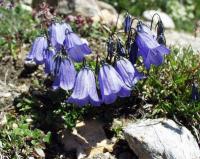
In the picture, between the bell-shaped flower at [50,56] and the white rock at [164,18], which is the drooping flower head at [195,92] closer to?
the bell-shaped flower at [50,56]

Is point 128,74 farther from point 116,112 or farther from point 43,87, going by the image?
point 43,87

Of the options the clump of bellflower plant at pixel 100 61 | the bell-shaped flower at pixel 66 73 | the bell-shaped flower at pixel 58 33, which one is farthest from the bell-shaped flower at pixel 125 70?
the bell-shaped flower at pixel 58 33

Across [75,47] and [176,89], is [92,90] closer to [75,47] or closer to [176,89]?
[75,47]

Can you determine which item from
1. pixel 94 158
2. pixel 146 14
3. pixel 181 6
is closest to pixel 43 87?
pixel 94 158

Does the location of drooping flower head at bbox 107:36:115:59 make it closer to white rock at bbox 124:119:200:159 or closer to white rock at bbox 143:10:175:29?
white rock at bbox 124:119:200:159

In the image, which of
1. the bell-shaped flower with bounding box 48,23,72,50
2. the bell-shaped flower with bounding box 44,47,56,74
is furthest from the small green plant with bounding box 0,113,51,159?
the bell-shaped flower with bounding box 48,23,72,50

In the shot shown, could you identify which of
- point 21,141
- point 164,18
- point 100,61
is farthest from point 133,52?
point 164,18
